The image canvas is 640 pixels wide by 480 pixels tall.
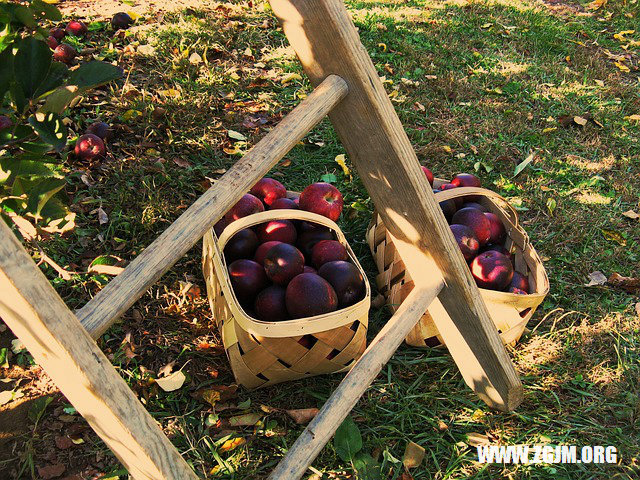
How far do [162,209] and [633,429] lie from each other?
1.87 metres

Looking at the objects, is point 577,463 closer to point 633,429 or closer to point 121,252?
point 633,429

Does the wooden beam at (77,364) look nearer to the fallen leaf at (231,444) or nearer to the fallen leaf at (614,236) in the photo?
the fallen leaf at (231,444)

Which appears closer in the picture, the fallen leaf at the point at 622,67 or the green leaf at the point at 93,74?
the green leaf at the point at 93,74

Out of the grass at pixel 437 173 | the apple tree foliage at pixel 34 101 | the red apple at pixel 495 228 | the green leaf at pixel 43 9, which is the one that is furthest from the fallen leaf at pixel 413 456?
the green leaf at pixel 43 9

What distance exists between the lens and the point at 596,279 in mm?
2410

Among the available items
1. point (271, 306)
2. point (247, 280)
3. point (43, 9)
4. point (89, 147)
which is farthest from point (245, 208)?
point (43, 9)

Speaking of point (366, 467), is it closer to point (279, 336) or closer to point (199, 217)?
point (279, 336)

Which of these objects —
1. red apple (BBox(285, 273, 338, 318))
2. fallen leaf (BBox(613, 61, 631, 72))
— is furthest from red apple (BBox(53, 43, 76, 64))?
fallen leaf (BBox(613, 61, 631, 72))

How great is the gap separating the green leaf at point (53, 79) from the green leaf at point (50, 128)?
0.07 m

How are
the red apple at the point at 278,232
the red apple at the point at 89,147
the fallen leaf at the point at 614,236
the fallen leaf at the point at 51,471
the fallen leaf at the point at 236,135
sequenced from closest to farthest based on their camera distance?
Result: 1. the fallen leaf at the point at 51,471
2. the red apple at the point at 278,232
3. the red apple at the point at 89,147
4. the fallen leaf at the point at 614,236
5. the fallen leaf at the point at 236,135

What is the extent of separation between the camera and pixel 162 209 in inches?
93.3

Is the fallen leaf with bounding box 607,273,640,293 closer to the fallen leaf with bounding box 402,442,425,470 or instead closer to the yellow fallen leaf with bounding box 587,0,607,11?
the fallen leaf with bounding box 402,442,425,470

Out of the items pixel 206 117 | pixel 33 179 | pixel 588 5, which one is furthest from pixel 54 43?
pixel 588 5

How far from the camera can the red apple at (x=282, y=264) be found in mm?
1831
